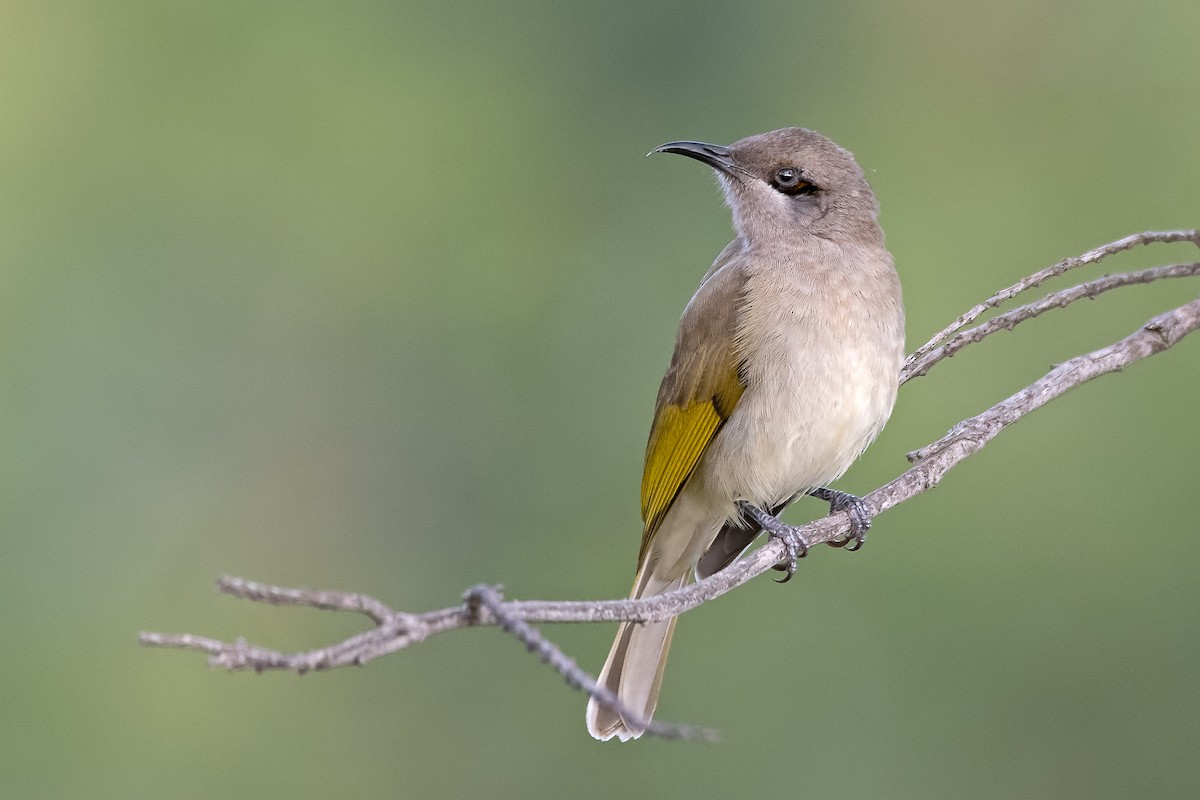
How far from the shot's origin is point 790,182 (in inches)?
187

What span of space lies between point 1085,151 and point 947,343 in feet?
13.2

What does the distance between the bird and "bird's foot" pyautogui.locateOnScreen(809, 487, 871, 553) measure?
1 cm

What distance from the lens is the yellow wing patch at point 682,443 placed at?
14.8 feet

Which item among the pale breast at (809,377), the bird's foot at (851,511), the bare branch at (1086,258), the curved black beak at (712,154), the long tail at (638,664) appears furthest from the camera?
the curved black beak at (712,154)

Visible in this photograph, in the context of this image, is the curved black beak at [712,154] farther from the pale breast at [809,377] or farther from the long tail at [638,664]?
the long tail at [638,664]

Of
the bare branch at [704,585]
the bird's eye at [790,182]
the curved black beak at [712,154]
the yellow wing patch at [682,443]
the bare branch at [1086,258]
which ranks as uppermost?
the curved black beak at [712,154]

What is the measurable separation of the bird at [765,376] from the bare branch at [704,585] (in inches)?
9.4

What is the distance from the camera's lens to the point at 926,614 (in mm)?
6145

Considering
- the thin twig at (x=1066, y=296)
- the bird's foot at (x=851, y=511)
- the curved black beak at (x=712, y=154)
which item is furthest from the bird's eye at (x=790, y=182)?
the thin twig at (x=1066, y=296)

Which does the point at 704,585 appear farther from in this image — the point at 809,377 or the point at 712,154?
the point at 712,154

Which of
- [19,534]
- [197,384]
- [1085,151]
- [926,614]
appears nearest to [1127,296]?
[1085,151]

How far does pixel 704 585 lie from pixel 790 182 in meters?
2.26

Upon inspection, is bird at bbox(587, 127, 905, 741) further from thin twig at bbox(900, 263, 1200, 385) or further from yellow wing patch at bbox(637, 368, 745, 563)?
thin twig at bbox(900, 263, 1200, 385)

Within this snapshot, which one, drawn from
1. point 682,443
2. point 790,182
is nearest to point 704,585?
point 682,443
